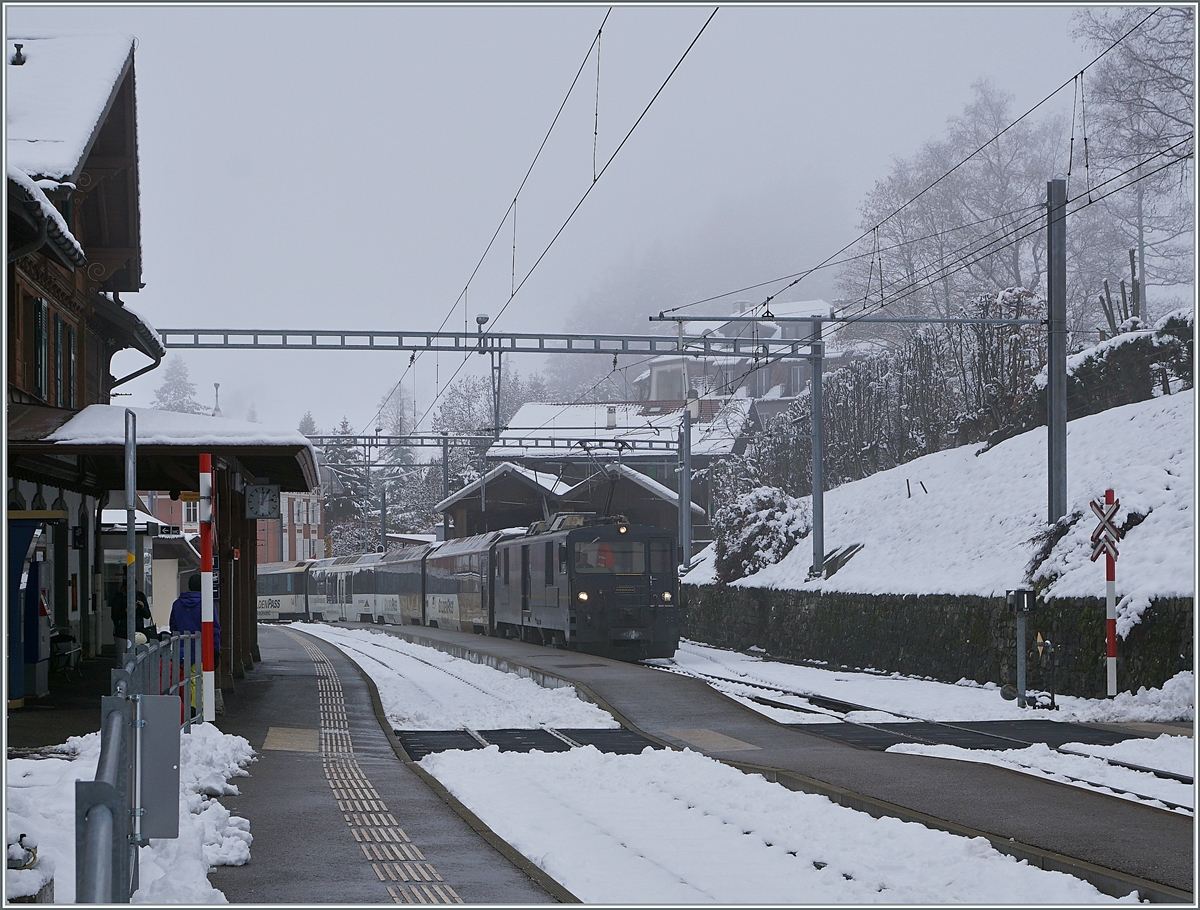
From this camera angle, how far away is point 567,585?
97.2 feet

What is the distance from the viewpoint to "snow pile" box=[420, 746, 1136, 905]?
771 cm

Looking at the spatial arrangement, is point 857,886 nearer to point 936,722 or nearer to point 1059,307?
point 936,722

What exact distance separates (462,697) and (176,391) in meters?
167

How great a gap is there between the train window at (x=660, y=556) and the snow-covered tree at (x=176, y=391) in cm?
14815

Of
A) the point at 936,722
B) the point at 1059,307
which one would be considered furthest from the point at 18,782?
the point at 1059,307

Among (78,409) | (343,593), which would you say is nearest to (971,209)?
(343,593)

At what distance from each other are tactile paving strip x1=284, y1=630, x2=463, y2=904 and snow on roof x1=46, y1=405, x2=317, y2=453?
3412mm

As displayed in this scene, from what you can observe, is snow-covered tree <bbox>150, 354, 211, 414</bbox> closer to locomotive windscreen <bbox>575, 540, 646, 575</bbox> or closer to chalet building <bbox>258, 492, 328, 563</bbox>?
chalet building <bbox>258, 492, 328, 563</bbox>

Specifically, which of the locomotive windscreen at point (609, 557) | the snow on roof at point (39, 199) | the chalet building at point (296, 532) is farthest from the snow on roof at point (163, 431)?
the chalet building at point (296, 532)

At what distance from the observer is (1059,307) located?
837 inches

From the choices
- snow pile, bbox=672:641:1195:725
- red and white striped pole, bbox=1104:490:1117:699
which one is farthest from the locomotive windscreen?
red and white striped pole, bbox=1104:490:1117:699

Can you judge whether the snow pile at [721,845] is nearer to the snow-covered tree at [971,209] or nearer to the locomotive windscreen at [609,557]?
the locomotive windscreen at [609,557]

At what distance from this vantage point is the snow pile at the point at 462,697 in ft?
56.8

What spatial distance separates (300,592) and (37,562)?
4904cm
